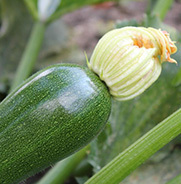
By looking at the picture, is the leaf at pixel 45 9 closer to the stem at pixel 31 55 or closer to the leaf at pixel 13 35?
the stem at pixel 31 55

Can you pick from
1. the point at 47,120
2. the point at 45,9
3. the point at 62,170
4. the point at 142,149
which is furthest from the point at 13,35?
the point at 142,149

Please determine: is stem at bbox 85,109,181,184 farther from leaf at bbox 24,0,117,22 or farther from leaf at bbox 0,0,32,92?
leaf at bbox 0,0,32,92

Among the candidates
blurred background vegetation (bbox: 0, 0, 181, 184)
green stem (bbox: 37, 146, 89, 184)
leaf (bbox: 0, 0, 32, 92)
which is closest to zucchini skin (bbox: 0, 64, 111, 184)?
blurred background vegetation (bbox: 0, 0, 181, 184)

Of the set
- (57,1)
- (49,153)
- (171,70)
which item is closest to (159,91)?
(171,70)

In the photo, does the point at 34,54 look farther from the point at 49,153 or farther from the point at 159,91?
the point at 49,153

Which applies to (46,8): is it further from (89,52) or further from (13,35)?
(89,52)
